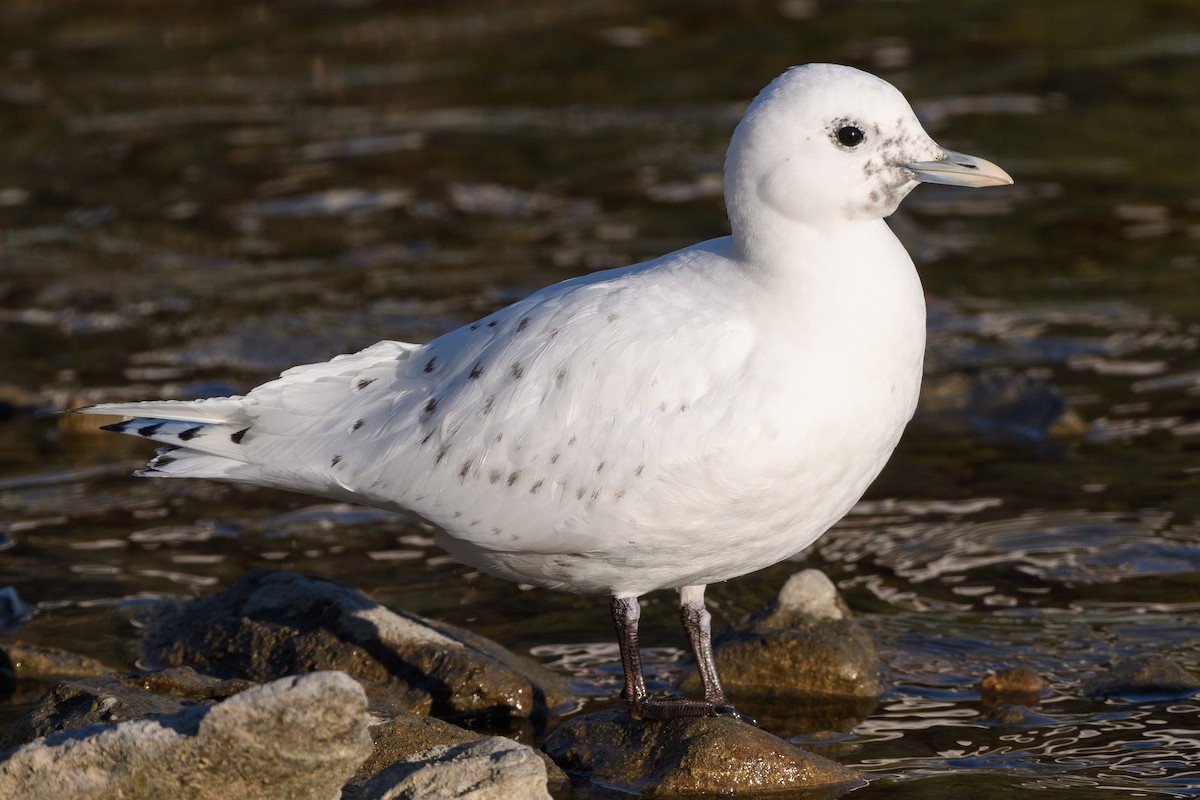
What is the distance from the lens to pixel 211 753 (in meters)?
5.09

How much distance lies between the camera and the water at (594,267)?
732 centimetres

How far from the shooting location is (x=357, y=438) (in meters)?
6.52

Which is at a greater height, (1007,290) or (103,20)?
(103,20)

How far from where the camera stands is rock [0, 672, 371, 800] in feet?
16.4

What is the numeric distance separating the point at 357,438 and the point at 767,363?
162cm

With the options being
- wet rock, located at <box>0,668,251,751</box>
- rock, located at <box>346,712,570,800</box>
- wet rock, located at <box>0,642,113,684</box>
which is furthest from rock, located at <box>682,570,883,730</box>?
wet rock, located at <box>0,642,113,684</box>

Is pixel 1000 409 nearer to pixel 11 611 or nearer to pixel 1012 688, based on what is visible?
pixel 1012 688

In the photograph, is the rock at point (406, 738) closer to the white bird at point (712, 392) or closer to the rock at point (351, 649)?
the rock at point (351, 649)

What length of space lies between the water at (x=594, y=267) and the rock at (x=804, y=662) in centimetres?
19

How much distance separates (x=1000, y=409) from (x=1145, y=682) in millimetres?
3243

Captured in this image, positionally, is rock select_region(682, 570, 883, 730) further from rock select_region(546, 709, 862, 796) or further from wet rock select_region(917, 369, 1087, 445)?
wet rock select_region(917, 369, 1087, 445)

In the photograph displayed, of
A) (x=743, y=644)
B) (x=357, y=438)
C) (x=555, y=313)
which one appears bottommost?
(x=743, y=644)

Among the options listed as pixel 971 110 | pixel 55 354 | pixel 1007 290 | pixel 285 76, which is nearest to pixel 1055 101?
pixel 971 110

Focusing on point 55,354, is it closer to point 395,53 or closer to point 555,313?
point 555,313
